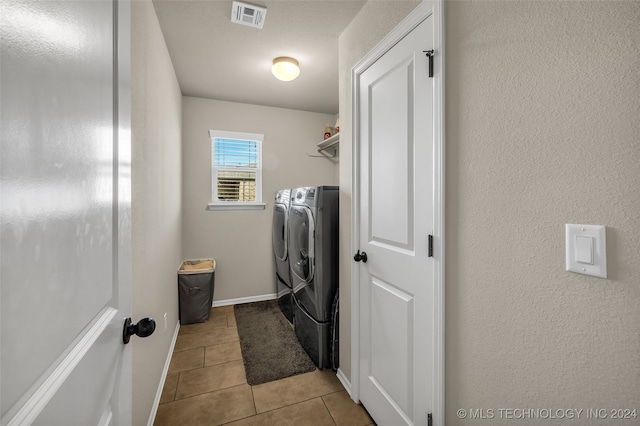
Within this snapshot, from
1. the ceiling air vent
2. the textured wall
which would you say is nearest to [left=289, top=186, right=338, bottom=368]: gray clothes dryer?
the textured wall

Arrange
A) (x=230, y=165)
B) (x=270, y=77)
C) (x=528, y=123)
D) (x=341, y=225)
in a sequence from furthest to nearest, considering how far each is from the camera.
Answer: (x=230, y=165)
(x=270, y=77)
(x=341, y=225)
(x=528, y=123)

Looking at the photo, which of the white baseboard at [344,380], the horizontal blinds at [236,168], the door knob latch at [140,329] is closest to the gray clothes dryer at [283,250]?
the horizontal blinds at [236,168]

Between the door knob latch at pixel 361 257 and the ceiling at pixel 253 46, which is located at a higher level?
the ceiling at pixel 253 46

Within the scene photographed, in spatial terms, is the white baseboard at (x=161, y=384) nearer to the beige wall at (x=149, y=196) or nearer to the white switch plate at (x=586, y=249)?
the beige wall at (x=149, y=196)

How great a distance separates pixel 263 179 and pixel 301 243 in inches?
59.8

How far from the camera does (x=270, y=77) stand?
279cm

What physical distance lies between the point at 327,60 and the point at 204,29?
992 millimetres

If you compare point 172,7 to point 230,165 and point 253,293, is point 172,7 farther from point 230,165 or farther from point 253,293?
point 253,293

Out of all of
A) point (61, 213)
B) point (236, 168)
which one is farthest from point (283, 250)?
point (61, 213)

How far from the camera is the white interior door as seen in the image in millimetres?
344

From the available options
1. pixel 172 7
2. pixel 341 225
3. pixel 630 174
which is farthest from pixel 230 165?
pixel 630 174

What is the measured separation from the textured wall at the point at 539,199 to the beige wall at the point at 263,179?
2.80m

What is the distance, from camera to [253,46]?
2225 millimetres

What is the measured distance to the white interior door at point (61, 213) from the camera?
1.13 feet
